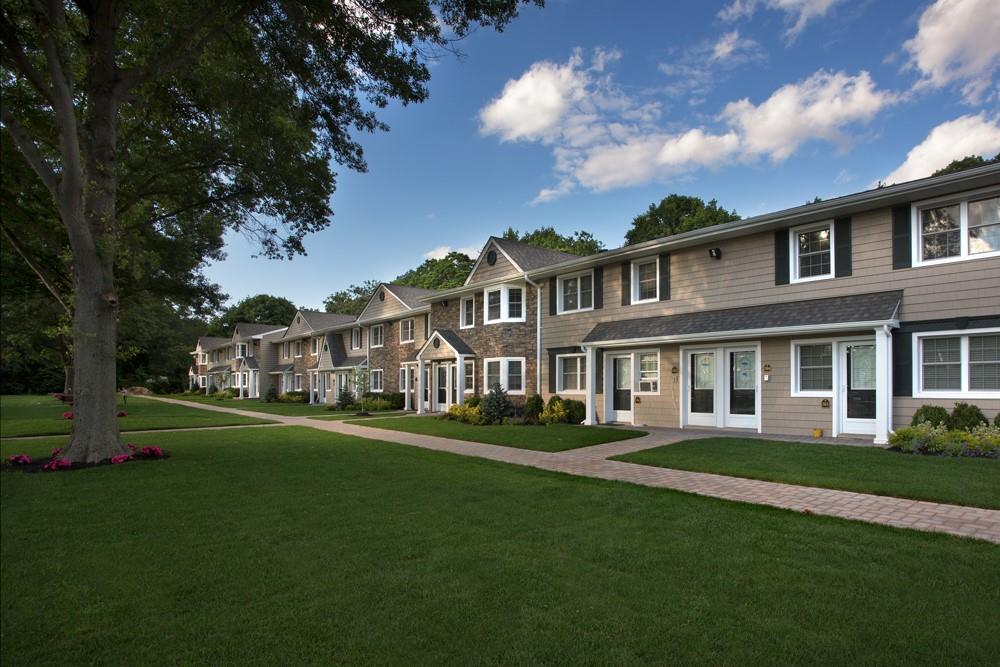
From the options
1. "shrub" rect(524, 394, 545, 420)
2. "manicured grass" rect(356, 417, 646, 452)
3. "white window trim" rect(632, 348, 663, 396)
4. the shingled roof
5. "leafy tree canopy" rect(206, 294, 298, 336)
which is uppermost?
"leafy tree canopy" rect(206, 294, 298, 336)

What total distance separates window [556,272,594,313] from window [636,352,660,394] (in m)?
2.54

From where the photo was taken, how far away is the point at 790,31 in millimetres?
12844

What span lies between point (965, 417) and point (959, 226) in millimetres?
3603

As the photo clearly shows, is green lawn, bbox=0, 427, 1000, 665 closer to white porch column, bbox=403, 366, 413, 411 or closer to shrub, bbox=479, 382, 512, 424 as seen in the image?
shrub, bbox=479, 382, 512, 424

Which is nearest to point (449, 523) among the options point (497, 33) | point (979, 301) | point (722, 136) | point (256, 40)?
point (497, 33)

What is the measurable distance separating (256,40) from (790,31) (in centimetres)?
1162

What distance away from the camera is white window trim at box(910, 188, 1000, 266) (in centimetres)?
1023

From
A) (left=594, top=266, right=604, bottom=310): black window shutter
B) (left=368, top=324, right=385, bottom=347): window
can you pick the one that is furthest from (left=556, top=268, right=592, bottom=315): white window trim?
(left=368, top=324, right=385, bottom=347): window

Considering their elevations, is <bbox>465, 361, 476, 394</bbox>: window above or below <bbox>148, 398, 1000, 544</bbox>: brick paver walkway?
above

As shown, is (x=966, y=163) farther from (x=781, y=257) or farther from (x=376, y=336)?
(x=376, y=336)

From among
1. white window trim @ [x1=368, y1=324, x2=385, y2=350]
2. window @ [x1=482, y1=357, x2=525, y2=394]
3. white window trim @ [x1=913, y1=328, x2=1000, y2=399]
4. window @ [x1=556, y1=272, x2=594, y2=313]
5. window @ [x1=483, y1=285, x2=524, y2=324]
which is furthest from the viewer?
white window trim @ [x1=368, y1=324, x2=385, y2=350]

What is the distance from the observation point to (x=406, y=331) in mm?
27656

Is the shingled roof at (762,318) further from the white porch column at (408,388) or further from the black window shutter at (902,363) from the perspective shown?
the white porch column at (408,388)

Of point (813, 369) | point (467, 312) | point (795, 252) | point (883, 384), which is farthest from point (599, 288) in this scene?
point (883, 384)
